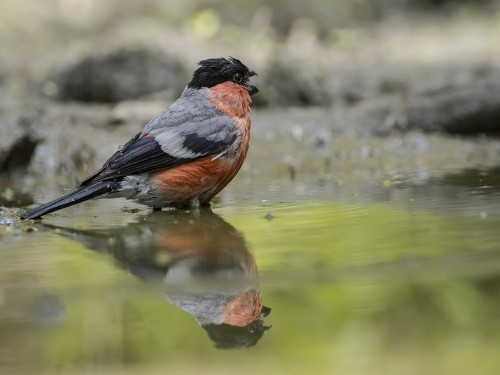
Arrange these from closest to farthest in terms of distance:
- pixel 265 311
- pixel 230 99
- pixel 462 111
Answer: pixel 265 311
pixel 230 99
pixel 462 111

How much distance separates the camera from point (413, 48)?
11.7 m

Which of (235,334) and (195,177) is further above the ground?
(195,177)

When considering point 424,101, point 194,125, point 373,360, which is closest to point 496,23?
point 424,101

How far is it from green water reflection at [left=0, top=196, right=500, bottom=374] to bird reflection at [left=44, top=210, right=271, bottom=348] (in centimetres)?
1

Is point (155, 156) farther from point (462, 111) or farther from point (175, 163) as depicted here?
point (462, 111)

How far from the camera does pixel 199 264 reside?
3.76 metres

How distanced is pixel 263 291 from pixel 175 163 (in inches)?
90.2

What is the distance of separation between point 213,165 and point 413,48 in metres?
6.90

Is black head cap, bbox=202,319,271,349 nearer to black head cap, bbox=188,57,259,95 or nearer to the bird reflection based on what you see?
the bird reflection

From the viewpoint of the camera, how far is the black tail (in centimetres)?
524

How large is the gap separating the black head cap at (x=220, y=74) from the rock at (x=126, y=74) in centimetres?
465

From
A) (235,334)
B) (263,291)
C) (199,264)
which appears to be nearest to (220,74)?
(199,264)

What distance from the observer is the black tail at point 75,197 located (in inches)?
206

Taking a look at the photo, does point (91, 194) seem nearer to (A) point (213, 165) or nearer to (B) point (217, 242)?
(A) point (213, 165)
